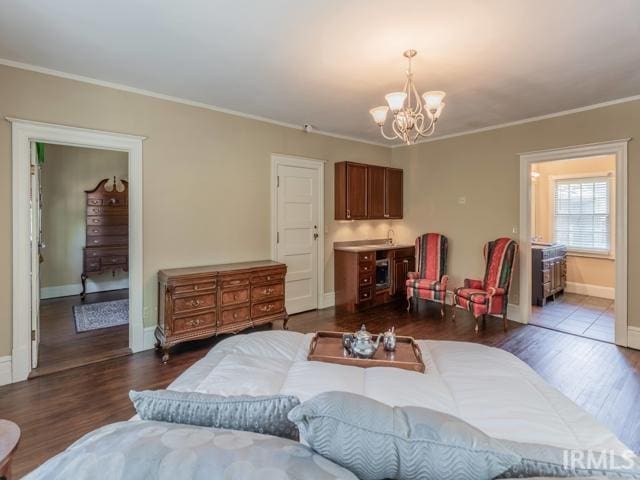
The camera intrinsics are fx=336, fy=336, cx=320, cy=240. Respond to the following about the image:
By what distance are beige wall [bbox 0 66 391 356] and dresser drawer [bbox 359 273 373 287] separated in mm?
1506

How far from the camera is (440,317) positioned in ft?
15.7

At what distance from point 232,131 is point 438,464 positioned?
4016 millimetres

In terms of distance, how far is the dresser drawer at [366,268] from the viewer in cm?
496

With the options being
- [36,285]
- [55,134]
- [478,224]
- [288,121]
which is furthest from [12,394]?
[478,224]

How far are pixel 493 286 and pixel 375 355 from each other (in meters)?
3.02

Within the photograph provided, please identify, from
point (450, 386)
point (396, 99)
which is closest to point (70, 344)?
point (450, 386)

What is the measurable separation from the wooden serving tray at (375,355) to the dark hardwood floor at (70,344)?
238 cm

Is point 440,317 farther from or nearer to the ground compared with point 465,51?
nearer to the ground

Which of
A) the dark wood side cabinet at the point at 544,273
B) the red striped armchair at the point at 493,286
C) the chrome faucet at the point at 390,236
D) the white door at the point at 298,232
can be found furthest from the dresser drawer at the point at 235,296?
the dark wood side cabinet at the point at 544,273

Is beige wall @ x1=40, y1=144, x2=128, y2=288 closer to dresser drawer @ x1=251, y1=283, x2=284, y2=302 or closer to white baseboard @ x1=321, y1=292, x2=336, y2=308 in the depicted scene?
dresser drawer @ x1=251, y1=283, x2=284, y2=302

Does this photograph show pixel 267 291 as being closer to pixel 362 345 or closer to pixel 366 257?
pixel 366 257

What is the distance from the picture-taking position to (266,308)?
393cm

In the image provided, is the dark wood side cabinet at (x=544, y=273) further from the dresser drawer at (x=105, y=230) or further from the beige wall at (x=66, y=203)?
the beige wall at (x=66, y=203)

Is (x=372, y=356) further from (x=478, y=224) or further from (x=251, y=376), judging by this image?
(x=478, y=224)
